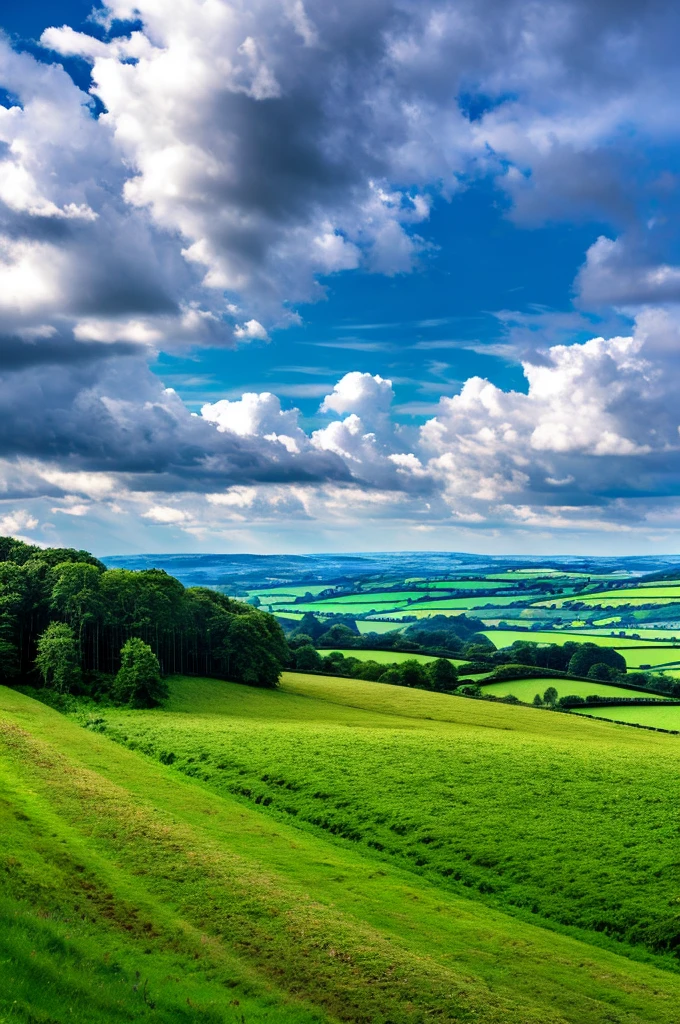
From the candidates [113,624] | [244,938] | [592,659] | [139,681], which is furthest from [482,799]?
[592,659]

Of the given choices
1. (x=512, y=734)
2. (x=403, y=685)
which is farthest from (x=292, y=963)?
(x=403, y=685)

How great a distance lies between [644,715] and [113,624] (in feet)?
250

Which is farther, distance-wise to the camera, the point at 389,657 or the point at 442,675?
the point at 389,657

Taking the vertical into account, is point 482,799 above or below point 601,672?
above

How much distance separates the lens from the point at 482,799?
47969 millimetres

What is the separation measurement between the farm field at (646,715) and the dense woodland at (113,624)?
162 feet

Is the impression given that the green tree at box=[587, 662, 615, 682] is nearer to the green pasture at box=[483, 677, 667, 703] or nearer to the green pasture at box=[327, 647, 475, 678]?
the green pasture at box=[483, 677, 667, 703]

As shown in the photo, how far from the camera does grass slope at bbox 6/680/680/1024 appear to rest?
21250 mm

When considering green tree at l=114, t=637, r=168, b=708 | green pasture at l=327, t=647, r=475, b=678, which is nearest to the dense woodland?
green tree at l=114, t=637, r=168, b=708

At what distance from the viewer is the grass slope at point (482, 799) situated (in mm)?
36219

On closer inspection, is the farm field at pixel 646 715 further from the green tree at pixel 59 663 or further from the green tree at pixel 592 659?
the green tree at pixel 59 663

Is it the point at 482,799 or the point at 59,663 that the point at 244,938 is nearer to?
the point at 482,799

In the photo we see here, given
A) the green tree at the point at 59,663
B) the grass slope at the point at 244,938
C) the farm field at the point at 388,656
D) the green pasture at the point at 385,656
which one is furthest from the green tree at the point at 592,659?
the grass slope at the point at 244,938

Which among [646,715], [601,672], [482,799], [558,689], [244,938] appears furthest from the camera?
[601,672]
